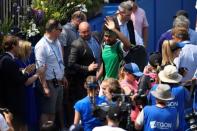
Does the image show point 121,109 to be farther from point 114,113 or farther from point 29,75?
Answer: point 29,75

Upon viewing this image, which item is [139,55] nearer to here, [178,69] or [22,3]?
[178,69]

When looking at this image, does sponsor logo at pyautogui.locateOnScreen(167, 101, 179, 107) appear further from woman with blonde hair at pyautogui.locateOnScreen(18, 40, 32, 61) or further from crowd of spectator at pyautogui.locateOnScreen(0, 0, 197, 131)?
woman with blonde hair at pyautogui.locateOnScreen(18, 40, 32, 61)

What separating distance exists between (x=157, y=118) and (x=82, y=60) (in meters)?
3.31

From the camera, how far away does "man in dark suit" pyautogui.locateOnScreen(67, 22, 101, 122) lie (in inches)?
491

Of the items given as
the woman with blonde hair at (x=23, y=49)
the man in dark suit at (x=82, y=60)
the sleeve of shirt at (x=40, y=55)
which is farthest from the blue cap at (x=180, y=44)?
the woman with blonde hair at (x=23, y=49)

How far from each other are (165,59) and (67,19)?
3.31 metres

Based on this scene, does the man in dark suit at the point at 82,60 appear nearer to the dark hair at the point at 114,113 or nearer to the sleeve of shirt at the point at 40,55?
the sleeve of shirt at the point at 40,55

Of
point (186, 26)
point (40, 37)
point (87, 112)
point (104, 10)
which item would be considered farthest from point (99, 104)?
point (104, 10)

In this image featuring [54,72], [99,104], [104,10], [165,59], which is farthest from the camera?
[104,10]

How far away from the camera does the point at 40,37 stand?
13305 mm

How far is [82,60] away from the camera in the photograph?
12.6 meters

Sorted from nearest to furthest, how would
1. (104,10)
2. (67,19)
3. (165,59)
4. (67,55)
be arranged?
(165,59) → (67,55) → (67,19) → (104,10)

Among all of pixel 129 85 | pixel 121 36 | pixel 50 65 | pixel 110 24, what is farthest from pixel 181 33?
pixel 50 65

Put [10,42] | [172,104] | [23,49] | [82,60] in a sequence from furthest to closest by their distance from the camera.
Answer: [82,60]
[23,49]
[10,42]
[172,104]
